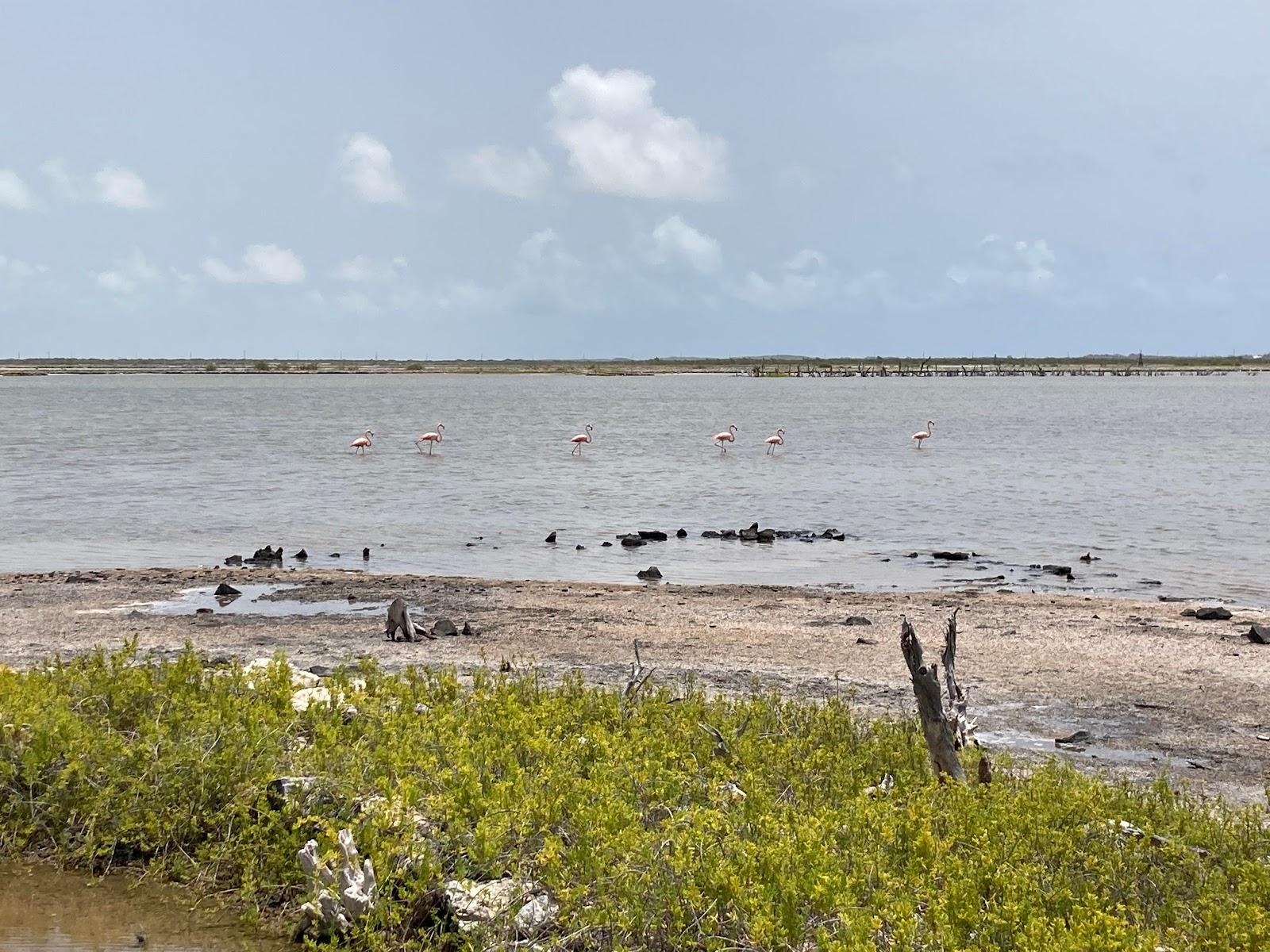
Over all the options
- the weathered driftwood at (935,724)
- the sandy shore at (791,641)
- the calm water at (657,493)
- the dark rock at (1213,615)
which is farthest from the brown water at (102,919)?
the calm water at (657,493)

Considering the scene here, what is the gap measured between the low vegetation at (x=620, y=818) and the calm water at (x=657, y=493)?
12.6 metres

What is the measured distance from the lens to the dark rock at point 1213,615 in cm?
1630

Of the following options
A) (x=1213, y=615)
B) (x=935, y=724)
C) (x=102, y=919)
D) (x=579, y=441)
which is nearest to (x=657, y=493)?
(x=579, y=441)

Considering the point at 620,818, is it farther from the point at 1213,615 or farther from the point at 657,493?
the point at 657,493

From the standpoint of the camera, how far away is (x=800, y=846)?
627 cm

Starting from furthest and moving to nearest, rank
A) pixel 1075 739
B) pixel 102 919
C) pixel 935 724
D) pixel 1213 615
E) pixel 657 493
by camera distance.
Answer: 1. pixel 657 493
2. pixel 1213 615
3. pixel 1075 739
4. pixel 935 724
5. pixel 102 919

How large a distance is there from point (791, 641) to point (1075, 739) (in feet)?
15.3

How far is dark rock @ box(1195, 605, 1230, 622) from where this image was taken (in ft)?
53.5

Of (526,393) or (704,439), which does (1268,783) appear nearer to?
(704,439)

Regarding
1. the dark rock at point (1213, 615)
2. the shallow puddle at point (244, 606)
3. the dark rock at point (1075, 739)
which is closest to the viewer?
the dark rock at point (1075, 739)

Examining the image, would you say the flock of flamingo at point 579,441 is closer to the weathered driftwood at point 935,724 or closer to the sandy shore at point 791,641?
the sandy shore at point 791,641

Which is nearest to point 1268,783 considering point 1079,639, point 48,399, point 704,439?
point 1079,639

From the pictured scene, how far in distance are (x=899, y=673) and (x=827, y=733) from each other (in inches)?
164

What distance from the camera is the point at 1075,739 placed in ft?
34.5
